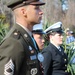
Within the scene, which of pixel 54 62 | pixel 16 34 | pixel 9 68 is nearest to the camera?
pixel 9 68

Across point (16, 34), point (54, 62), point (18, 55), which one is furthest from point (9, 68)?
point (54, 62)

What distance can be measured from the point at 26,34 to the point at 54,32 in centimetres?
245

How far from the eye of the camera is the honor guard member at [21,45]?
7.47ft

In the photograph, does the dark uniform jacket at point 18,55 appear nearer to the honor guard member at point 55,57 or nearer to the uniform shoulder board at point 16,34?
the uniform shoulder board at point 16,34

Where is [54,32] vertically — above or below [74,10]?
above

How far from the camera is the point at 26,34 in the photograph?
2445 mm

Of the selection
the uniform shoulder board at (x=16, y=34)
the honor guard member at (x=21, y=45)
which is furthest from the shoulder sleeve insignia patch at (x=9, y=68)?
the uniform shoulder board at (x=16, y=34)

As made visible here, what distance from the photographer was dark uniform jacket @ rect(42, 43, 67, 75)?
15.1 ft

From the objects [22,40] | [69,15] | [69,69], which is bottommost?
[69,15]

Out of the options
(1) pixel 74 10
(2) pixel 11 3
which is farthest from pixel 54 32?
(1) pixel 74 10

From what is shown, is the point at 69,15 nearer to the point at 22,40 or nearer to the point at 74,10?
the point at 74,10

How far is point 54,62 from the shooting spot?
4648 millimetres

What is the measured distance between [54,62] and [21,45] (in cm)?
237

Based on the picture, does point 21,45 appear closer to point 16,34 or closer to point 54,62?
point 16,34
